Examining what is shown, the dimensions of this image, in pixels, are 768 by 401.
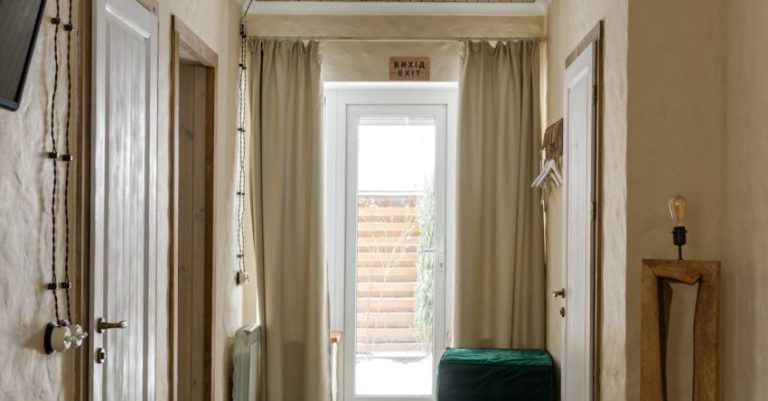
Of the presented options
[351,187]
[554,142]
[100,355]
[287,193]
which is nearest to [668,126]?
[554,142]

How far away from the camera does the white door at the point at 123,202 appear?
2.36 metres

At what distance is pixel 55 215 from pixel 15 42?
0.57 m

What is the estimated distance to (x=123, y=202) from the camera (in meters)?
2.62

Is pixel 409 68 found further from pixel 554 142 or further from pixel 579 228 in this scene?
pixel 579 228

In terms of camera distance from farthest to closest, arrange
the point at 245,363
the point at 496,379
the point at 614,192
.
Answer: the point at 245,363, the point at 496,379, the point at 614,192

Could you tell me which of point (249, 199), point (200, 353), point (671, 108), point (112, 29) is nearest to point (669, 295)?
point (671, 108)

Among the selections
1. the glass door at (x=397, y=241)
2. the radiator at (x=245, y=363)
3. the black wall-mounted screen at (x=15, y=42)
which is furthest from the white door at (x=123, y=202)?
the glass door at (x=397, y=241)

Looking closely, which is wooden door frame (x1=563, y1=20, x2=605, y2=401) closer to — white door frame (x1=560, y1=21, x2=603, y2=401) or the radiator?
white door frame (x1=560, y1=21, x2=603, y2=401)

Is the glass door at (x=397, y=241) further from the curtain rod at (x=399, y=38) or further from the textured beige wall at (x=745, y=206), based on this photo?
the textured beige wall at (x=745, y=206)

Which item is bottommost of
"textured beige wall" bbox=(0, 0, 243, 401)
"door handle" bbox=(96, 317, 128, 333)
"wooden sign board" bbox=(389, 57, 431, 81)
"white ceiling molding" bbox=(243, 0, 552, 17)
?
"door handle" bbox=(96, 317, 128, 333)

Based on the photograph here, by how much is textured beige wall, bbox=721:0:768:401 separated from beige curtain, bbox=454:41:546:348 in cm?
194

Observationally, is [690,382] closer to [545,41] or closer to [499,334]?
[499,334]

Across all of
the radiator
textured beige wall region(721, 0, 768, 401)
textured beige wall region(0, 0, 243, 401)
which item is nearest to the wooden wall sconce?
textured beige wall region(721, 0, 768, 401)

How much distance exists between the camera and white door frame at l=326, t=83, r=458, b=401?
4887 mm
